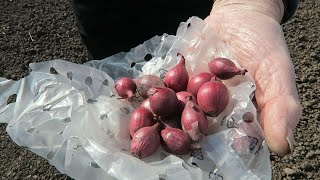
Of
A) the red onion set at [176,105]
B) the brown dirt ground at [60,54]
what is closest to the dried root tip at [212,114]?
the red onion set at [176,105]

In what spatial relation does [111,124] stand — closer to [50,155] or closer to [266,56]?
[50,155]

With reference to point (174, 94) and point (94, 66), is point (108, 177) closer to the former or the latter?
point (174, 94)

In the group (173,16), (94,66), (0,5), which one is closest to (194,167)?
(94,66)

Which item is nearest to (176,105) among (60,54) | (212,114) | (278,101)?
(212,114)

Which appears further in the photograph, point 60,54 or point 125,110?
point 60,54

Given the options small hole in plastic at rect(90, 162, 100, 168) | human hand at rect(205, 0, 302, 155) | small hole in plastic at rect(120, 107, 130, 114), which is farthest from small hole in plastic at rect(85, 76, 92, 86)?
human hand at rect(205, 0, 302, 155)
